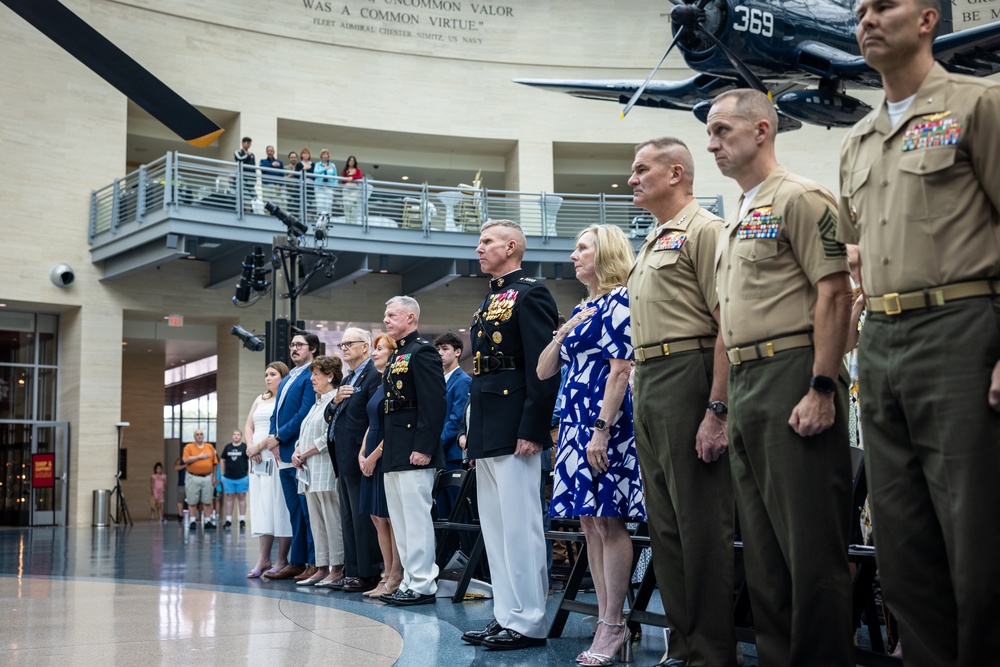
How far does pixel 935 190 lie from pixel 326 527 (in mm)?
5523

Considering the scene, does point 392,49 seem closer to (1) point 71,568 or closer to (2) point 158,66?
(2) point 158,66

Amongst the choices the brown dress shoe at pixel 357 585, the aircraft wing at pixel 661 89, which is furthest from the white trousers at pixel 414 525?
the aircraft wing at pixel 661 89

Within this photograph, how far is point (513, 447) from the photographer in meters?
4.29

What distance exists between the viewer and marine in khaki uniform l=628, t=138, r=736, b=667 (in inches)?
124

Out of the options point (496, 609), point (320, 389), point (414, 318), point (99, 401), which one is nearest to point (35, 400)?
point (99, 401)

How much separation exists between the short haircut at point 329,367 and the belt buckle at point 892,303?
5368mm

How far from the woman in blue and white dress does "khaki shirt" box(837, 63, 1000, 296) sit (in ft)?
5.01

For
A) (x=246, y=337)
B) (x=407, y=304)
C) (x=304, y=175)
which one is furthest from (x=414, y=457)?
(x=304, y=175)

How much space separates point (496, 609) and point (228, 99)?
18.4 m

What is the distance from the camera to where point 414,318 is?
6.05 metres

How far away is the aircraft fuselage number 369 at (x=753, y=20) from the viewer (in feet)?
36.6

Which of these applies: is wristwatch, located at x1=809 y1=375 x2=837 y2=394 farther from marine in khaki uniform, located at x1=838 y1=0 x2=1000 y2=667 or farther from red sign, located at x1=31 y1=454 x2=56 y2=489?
red sign, located at x1=31 y1=454 x2=56 y2=489

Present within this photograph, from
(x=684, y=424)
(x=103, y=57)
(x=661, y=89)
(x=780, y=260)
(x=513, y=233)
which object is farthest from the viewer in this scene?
(x=661, y=89)

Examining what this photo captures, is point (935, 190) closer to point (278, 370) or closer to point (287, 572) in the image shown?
point (287, 572)
